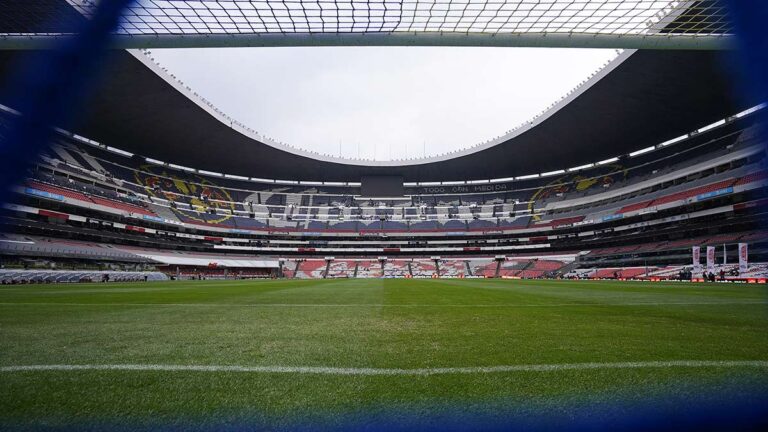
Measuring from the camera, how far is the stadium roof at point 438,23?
19.4 feet

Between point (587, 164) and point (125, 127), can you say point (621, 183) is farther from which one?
point (125, 127)

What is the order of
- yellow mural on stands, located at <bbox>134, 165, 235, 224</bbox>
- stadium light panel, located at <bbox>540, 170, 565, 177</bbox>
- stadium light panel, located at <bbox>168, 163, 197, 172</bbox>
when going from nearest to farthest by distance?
yellow mural on stands, located at <bbox>134, 165, 235, 224</bbox> → stadium light panel, located at <bbox>168, 163, 197, 172</bbox> → stadium light panel, located at <bbox>540, 170, 565, 177</bbox>

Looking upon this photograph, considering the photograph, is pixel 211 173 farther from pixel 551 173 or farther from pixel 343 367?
pixel 343 367

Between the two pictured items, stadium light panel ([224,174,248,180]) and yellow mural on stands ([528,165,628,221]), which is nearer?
yellow mural on stands ([528,165,628,221])

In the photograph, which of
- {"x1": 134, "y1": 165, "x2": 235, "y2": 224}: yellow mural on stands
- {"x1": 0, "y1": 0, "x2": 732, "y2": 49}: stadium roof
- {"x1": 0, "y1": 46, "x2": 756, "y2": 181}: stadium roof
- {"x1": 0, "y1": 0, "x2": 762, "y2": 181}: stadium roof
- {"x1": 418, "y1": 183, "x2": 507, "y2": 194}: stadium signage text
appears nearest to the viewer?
{"x1": 0, "y1": 0, "x2": 732, "y2": 49}: stadium roof

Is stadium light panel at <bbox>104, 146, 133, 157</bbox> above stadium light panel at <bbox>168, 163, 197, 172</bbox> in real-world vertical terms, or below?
above

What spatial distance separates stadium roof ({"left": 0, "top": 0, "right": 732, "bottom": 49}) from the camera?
19.4 feet

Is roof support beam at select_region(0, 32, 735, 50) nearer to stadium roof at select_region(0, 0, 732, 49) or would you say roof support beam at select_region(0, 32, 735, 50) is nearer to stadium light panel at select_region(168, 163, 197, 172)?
stadium roof at select_region(0, 0, 732, 49)

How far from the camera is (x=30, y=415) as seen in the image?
6.27ft

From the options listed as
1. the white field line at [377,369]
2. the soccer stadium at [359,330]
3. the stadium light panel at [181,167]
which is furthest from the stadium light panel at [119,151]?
the white field line at [377,369]

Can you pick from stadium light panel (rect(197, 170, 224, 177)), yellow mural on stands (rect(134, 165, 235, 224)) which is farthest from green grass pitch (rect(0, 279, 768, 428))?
stadium light panel (rect(197, 170, 224, 177))

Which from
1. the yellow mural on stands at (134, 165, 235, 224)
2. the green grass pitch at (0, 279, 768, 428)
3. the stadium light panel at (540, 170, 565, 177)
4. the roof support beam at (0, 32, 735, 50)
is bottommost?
the green grass pitch at (0, 279, 768, 428)

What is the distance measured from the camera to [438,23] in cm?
657

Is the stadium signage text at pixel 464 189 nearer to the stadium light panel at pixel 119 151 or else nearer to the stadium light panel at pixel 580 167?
the stadium light panel at pixel 580 167
